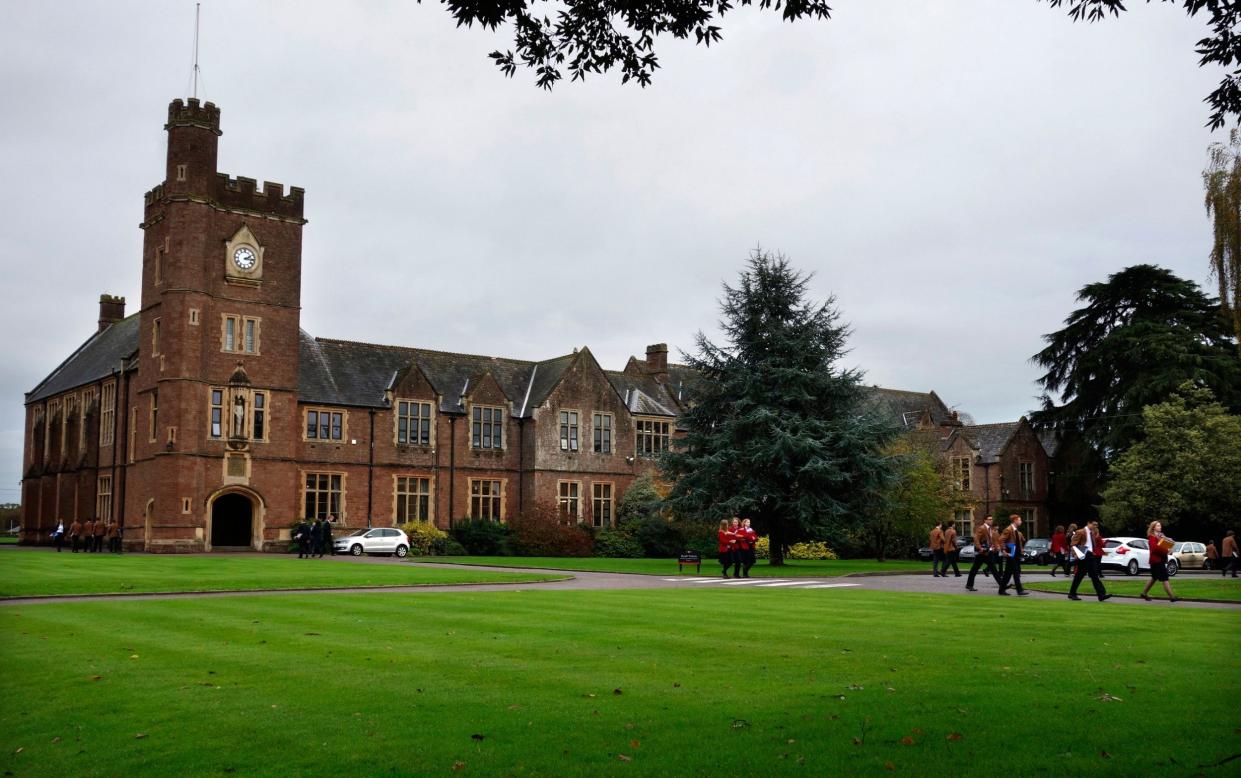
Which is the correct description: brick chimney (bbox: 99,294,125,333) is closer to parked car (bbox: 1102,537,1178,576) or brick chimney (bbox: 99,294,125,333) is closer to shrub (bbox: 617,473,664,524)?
shrub (bbox: 617,473,664,524)

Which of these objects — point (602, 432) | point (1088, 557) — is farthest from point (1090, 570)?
point (602, 432)

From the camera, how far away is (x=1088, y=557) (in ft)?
78.1

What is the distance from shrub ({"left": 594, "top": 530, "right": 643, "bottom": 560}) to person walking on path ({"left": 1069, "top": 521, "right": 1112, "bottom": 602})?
31.8m

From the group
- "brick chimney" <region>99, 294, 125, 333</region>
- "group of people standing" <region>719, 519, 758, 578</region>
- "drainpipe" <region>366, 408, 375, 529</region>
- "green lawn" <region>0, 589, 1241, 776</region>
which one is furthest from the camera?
"brick chimney" <region>99, 294, 125, 333</region>

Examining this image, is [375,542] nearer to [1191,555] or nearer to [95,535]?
[95,535]

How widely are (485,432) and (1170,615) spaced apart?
41465mm

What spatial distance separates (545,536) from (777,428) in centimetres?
1507

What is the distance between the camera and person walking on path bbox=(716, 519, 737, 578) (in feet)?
105

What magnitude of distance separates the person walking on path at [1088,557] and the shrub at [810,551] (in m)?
29.2

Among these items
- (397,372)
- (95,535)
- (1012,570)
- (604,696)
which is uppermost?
(397,372)

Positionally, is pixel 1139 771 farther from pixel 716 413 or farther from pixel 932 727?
pixel 716 413

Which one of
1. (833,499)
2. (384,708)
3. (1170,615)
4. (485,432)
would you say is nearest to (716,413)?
(833,499)

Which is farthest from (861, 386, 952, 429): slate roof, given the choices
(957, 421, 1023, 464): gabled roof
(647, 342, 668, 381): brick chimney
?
(647, 342, 668, 381): brick chimney

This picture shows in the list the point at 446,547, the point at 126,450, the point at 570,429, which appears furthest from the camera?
the point at 570,429
